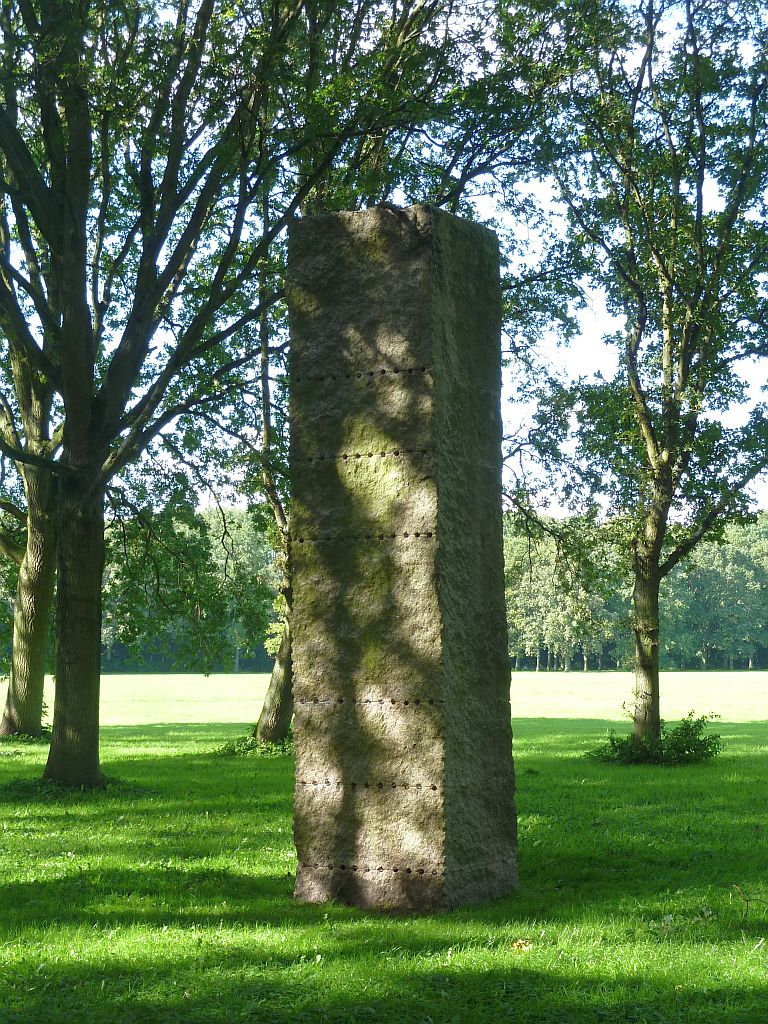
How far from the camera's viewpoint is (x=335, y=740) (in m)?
7.08

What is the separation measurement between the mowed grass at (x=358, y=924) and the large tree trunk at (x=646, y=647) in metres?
3.83

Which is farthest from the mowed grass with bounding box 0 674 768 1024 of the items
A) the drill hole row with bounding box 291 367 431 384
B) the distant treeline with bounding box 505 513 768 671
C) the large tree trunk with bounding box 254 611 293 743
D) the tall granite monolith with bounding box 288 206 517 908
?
the distant treeline with bounding box 505 513 768 671

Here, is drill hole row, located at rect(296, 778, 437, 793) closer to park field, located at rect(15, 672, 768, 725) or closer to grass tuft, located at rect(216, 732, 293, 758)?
grass tuft, located at rect(216, 732, 293, 758)

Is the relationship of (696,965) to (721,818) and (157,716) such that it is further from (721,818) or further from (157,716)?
(157,716)

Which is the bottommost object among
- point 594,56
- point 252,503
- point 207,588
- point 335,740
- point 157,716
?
point 157,716

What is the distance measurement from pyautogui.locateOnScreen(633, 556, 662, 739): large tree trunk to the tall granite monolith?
960 centimetres

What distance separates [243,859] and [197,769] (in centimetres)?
741

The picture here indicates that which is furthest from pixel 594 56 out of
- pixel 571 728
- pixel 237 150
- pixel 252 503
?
pixel 571 728

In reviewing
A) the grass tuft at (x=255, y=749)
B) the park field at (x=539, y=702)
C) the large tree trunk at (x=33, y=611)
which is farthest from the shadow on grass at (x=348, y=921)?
the park field at (x=539, y=702)

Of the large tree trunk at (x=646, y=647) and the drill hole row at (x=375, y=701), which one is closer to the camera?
the drill hole row at (x=375, y=701)

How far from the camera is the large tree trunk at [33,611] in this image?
60.4 feet

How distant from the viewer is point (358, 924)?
6.43 metres

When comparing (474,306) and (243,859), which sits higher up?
(474,306)

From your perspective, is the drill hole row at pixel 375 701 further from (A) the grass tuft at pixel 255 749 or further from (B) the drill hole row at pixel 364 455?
(A) the grass tuft at pixel 255 749
